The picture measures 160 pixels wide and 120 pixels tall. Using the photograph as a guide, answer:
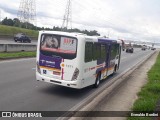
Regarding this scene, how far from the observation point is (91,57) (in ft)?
44.8

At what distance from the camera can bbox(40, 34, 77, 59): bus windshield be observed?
1230 centimetres

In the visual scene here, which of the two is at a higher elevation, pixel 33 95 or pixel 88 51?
pixel 88 51

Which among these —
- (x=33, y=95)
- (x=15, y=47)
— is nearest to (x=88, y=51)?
(x=33, y=95)

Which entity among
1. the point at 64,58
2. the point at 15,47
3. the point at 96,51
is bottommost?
the point at 15,47

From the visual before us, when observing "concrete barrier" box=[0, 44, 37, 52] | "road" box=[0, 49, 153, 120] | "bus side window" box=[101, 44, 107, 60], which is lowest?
"road" box=[0, 49, 153, 120]

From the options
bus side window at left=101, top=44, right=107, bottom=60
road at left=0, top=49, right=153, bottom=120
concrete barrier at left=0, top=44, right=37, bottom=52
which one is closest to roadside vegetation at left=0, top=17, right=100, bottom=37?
concrete barrier at left=0, top=44, right=37, bottom=52

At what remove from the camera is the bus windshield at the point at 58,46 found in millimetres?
12297

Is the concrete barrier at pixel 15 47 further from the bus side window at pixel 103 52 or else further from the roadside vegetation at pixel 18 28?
the roadside vegetation at pixel 18 28

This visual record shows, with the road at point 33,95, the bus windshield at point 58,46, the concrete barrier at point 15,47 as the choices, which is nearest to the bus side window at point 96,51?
the road at point 33,95

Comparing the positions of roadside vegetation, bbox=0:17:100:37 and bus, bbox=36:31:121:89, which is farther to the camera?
roadside vegetation, bbox=0:17:100:37

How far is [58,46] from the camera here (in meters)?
12.5

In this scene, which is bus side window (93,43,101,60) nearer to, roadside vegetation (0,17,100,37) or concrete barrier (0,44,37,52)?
concrete barrier (0,44,37,52)

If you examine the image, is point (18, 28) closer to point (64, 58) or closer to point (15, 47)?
point (15, 47)

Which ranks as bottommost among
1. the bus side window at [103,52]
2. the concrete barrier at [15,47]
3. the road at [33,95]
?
the road at [33,95]
